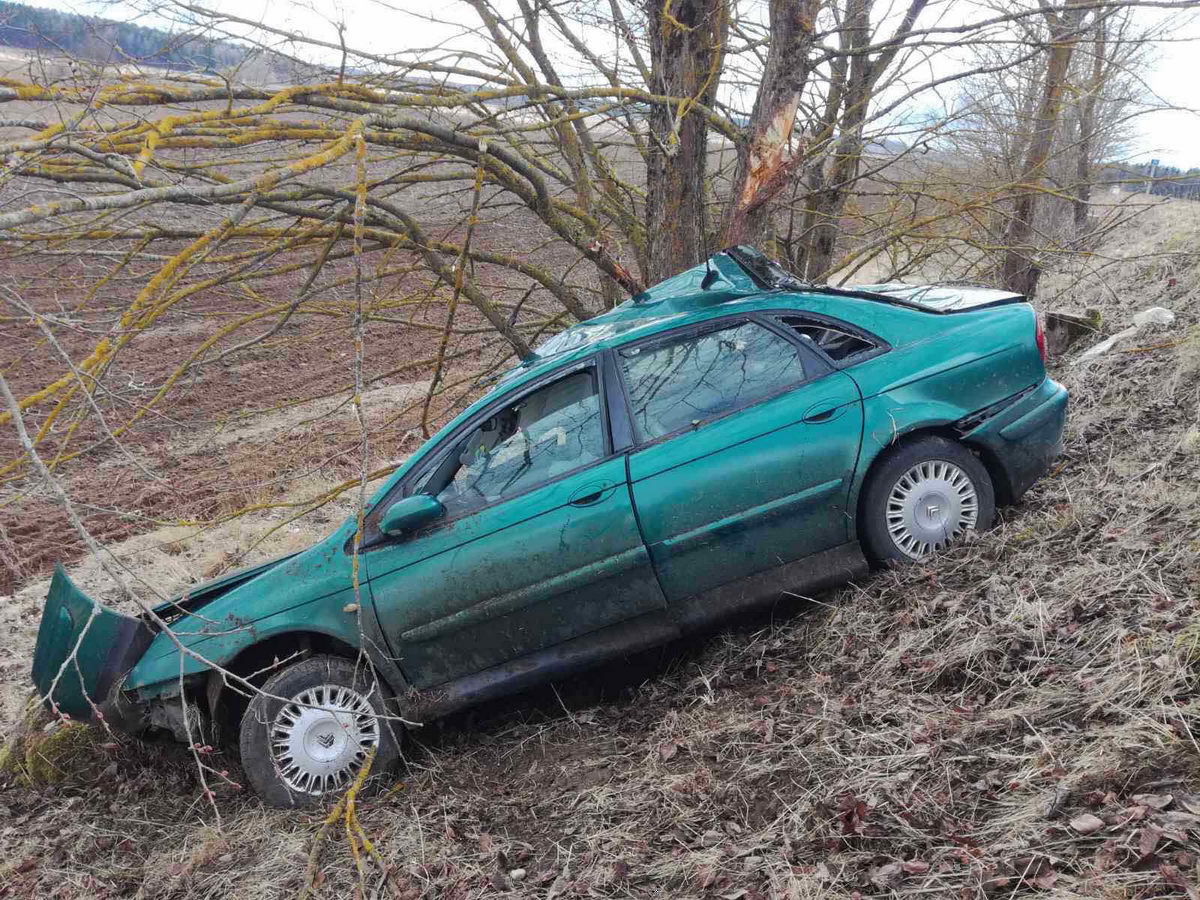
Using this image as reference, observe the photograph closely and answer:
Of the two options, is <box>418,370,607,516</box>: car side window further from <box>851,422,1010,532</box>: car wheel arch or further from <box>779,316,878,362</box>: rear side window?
<box>851,422,1010,532</box>: car wheel arch

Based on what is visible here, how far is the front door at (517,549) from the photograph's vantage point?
417 cm

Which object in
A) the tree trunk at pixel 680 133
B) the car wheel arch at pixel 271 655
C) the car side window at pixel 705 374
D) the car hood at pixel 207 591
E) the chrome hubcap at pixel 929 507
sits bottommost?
the car wheel arch at pixel 271 655

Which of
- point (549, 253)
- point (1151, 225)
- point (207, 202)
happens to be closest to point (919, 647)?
point (207, 202)

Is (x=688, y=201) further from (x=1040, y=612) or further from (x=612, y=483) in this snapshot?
(x=1040, y=612)

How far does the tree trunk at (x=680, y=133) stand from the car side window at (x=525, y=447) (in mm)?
2368

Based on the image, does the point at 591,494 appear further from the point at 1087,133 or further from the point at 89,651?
the point at 1087,133

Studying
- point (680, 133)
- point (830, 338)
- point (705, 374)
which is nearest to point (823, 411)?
point (830, 338)

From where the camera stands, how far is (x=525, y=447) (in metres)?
4.35

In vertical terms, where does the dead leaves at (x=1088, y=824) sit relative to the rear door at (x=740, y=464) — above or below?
below

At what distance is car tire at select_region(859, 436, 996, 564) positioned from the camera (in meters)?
4.32

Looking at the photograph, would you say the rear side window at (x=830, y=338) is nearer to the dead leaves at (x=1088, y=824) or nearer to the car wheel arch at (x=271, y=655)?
the dead leaves at (x=1088, y=824)

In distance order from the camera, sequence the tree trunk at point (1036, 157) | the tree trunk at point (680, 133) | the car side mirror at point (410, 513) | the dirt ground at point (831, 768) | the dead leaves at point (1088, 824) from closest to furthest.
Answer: the dead leaves at point (1088, 824) < the dirt ground at point (831, 768) < the car side mirror at point (410, 513) < the tree trunk at point (680, 133) < the tree trunk at point (1036, 157)

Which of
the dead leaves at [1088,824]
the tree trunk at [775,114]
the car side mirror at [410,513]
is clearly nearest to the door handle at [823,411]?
the car side mirror at [410,513]

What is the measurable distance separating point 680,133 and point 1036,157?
15.2 ft
